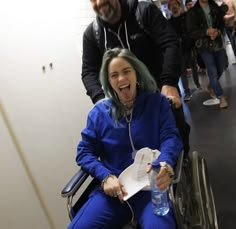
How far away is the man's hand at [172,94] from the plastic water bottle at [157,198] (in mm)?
413

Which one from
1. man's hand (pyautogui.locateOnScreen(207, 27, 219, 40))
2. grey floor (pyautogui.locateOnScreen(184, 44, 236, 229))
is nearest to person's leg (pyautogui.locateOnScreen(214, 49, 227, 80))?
man's hand (pyautogui.locateOnScreen(207, 27, 219, 40))

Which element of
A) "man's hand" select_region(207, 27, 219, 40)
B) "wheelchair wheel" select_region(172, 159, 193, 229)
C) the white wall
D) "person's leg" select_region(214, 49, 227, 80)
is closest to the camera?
"wheelchair wheel" select_region(172, 159, 193, 229)

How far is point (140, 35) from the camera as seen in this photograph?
1877 mm

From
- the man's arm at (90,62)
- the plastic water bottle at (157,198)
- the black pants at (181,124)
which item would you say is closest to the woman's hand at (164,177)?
the plastic water bottle at (157,198)

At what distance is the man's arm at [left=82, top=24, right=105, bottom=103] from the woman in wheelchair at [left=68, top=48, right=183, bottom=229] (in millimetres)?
342

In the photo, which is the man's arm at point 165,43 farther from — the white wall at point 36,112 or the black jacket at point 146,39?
the white wall at point 36,112

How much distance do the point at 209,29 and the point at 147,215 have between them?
300 centimetres

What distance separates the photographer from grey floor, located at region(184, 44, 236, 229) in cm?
213

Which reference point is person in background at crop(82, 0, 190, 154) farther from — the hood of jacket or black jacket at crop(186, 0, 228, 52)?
black jacket at crop(186, 0, 228, 52)

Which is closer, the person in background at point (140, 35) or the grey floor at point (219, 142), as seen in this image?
the person in background at point (140, 35)

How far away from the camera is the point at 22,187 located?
Answer: 1922 millimetres

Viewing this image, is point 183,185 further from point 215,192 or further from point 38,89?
point 38,89

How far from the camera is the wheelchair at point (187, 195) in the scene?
1.26m

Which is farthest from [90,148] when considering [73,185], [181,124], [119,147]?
[181,124]
